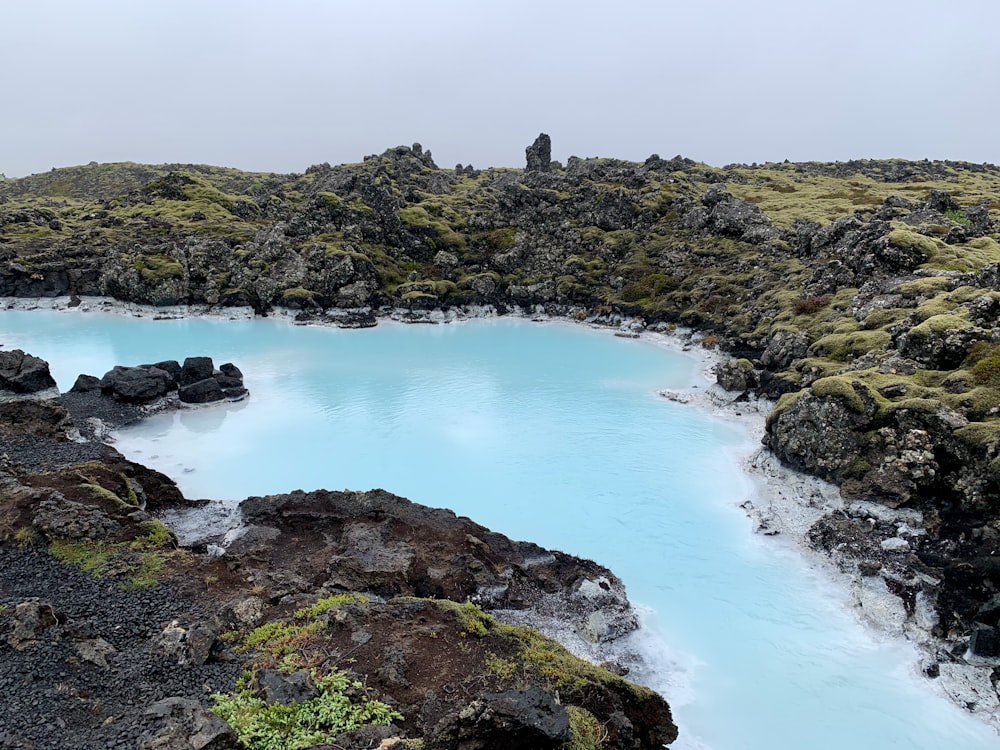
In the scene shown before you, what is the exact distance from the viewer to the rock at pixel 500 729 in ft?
28.1

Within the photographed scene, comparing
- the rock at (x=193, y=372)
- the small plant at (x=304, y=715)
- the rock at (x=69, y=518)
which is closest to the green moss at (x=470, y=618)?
the small plant at (x=304, y=715)

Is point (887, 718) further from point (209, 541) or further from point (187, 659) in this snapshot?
point (209, 541)

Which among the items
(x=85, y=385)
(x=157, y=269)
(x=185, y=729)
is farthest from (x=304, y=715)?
(x=157, y=269)

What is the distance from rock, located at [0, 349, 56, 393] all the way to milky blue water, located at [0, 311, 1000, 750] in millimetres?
5586

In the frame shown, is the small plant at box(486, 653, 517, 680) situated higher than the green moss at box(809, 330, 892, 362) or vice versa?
the green moss at box(809, 330, 892, 362)

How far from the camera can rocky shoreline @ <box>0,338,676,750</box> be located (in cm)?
894

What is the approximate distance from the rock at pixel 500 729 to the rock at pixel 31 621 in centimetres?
785

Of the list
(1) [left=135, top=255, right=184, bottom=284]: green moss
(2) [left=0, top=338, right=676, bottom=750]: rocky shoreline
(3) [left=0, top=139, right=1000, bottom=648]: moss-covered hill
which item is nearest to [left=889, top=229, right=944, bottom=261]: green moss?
(3) [left=0, top=139, right=1000, bottom=648]: moss-covered hill

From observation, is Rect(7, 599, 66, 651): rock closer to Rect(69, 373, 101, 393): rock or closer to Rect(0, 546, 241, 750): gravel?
Rect(0, 546, 241, 750): gravel

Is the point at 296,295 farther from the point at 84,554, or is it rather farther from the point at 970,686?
the point at 970,686

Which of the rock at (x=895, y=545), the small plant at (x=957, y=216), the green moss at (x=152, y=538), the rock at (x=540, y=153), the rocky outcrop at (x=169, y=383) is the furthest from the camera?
the rock at (x=540, y=153)

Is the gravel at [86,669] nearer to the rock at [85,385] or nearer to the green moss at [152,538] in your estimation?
the green moss at [152,538]

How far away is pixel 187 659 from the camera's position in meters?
10.5

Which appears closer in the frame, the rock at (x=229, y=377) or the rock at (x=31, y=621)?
the rock at (x=31, y=621)
